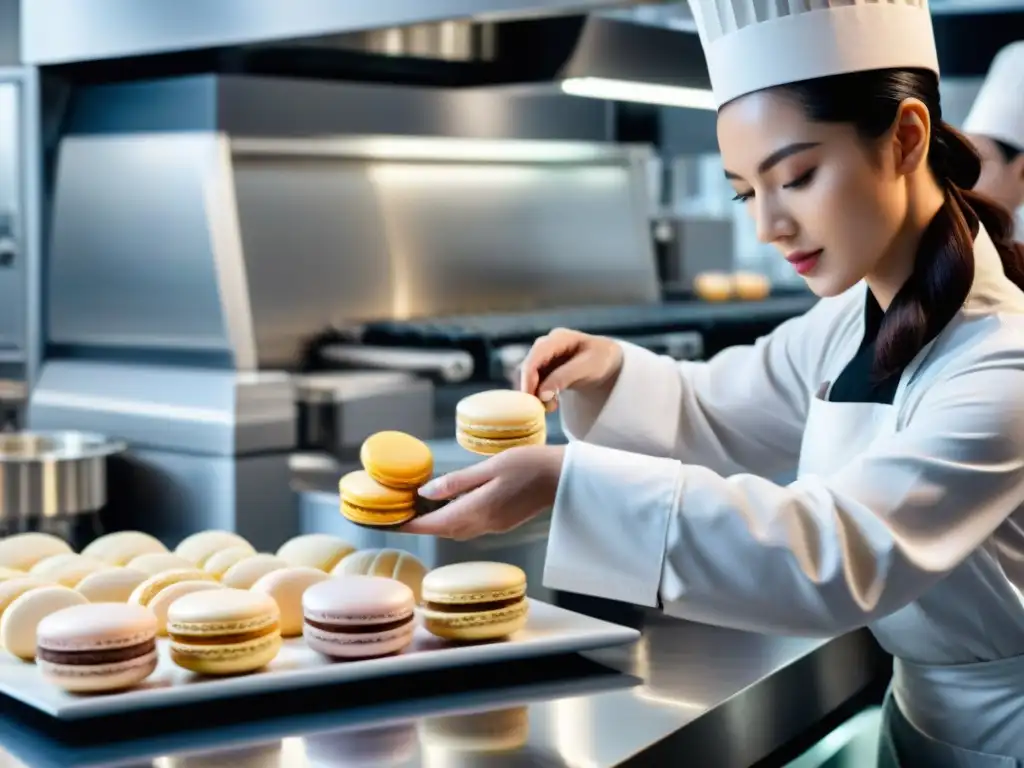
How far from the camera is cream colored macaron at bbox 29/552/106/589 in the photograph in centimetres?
138

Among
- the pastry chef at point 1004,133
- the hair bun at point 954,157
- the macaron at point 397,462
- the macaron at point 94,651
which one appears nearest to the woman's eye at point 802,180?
the hair bun at point 954,157

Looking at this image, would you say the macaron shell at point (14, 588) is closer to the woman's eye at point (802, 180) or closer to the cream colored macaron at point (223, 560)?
the cream colored macaron at point (223, 560)

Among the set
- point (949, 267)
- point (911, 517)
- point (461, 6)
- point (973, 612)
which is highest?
point (461, 6)

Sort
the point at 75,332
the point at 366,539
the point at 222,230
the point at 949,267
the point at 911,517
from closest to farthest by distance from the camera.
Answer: the point at 911,517 → the point at 949,267 → the point at 366,539 → the point at 222,230 → the point at 75,332

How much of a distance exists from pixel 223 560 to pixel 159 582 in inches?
5.2

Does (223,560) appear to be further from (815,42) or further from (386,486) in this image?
(815,42)

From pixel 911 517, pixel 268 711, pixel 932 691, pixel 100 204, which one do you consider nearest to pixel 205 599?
pixel 268 711

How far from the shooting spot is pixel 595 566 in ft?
3.75

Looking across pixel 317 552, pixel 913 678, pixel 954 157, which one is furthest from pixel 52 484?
pixel 954 157

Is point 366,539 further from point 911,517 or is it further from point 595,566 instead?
point 911,517

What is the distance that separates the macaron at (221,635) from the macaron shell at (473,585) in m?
0.16

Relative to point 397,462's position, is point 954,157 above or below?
above

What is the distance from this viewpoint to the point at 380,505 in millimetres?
1262

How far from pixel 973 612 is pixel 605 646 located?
34cm
